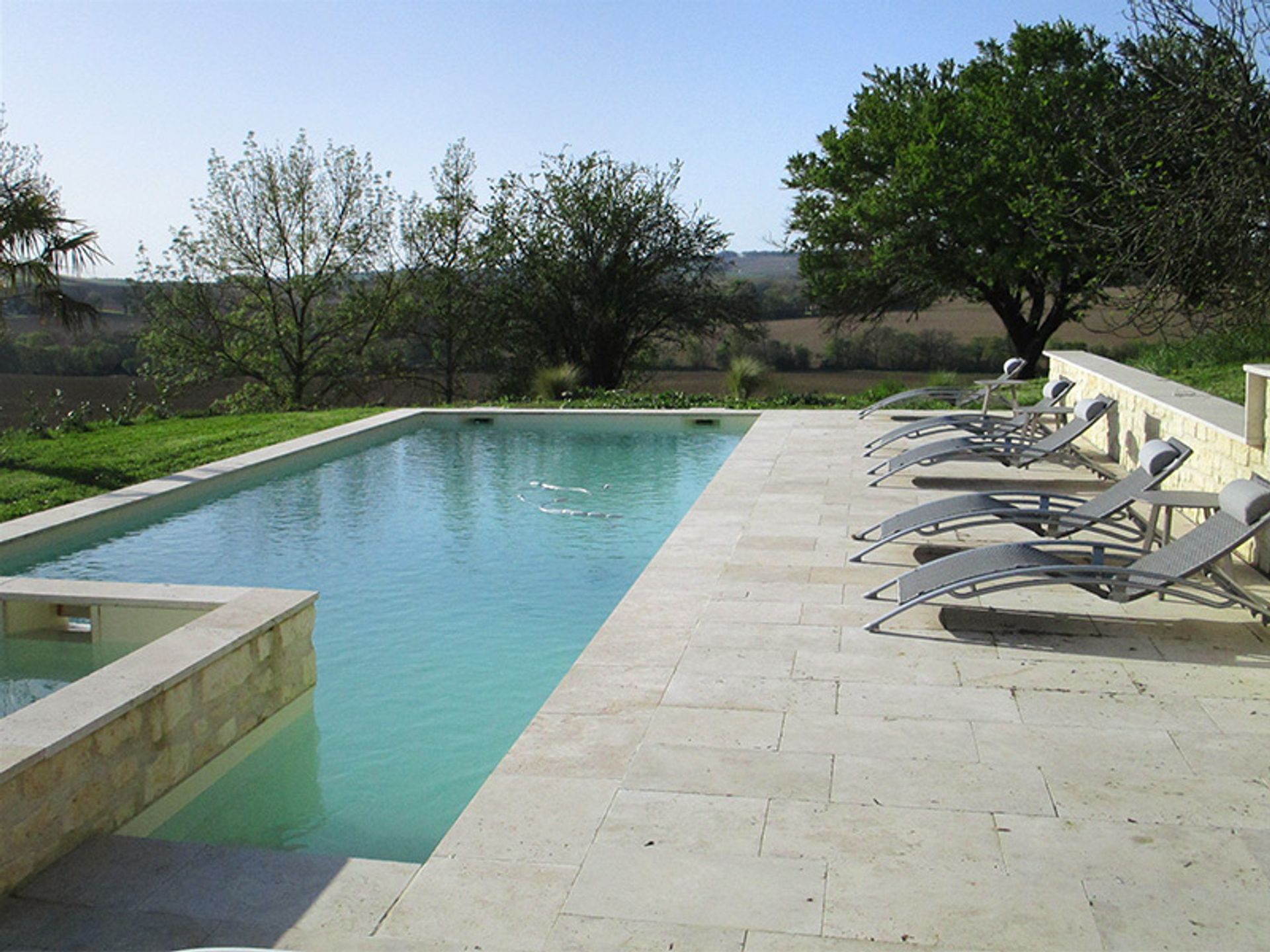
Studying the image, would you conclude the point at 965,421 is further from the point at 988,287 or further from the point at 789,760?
the point at 988,287

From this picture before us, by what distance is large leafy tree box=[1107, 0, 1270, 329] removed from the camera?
34.4 feet

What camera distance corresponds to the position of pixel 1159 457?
6129mm

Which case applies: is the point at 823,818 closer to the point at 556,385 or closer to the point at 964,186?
the point at 556,385

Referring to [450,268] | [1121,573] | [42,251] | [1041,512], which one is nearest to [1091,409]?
[1041,512]

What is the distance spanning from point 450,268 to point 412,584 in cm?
1702

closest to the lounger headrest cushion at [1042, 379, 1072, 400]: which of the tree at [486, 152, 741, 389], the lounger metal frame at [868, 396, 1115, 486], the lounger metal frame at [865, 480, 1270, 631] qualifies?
the lounger metal frame at [868, 396, 1115, 486]

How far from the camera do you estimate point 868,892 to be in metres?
3.05

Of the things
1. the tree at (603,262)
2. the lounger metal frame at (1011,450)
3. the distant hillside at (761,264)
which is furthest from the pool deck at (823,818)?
the distant hillside at (761,264)

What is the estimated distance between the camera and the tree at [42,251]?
35.8 ft

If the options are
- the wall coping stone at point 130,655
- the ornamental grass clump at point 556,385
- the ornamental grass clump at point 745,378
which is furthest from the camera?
the ornamental grass clump at point 556,385

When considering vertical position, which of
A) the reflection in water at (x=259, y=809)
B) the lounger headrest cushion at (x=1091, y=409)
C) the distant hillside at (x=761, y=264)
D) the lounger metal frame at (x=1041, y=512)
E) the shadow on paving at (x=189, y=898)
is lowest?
the reflection in water at (x=259, y=809)

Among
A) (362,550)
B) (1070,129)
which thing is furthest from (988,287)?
(362,550)

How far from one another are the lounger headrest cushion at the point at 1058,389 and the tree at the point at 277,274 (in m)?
15.5

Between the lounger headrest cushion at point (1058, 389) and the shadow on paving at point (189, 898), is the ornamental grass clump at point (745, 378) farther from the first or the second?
the shadow on paving at point (189, 898)
